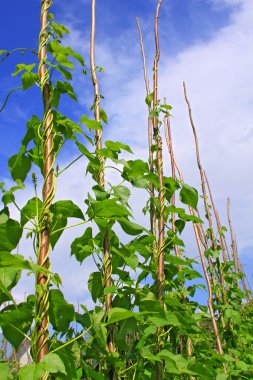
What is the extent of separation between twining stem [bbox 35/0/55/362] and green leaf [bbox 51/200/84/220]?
47 mm

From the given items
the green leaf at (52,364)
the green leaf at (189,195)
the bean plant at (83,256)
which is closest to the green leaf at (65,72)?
the bean plant at (83,256)

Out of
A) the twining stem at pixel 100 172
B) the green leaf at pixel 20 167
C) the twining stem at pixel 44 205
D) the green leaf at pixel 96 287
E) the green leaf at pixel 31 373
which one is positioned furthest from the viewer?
the green leaf at pixel 96 287

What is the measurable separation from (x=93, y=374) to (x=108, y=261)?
0.37 m

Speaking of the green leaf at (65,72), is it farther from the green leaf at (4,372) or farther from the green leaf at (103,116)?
the green leaf at (4,372)

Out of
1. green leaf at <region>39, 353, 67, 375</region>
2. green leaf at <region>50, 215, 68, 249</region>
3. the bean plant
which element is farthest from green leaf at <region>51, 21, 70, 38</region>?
green leaf at <region>39, 353, 67, 375</region>

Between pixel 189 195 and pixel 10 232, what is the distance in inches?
34.4

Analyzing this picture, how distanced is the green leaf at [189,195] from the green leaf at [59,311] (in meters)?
0.80

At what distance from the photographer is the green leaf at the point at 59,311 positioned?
1.13 meters

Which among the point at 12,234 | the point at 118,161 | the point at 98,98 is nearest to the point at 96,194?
the point at 118,161

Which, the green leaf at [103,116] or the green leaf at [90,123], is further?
the green leaf at [103,116]

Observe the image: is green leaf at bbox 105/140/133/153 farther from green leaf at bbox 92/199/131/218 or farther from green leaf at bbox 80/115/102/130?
green leaf at bbox 92/199/131/218

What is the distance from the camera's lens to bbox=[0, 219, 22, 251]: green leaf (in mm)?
1181

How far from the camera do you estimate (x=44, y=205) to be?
1.20 metres

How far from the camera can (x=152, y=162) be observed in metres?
2.09
